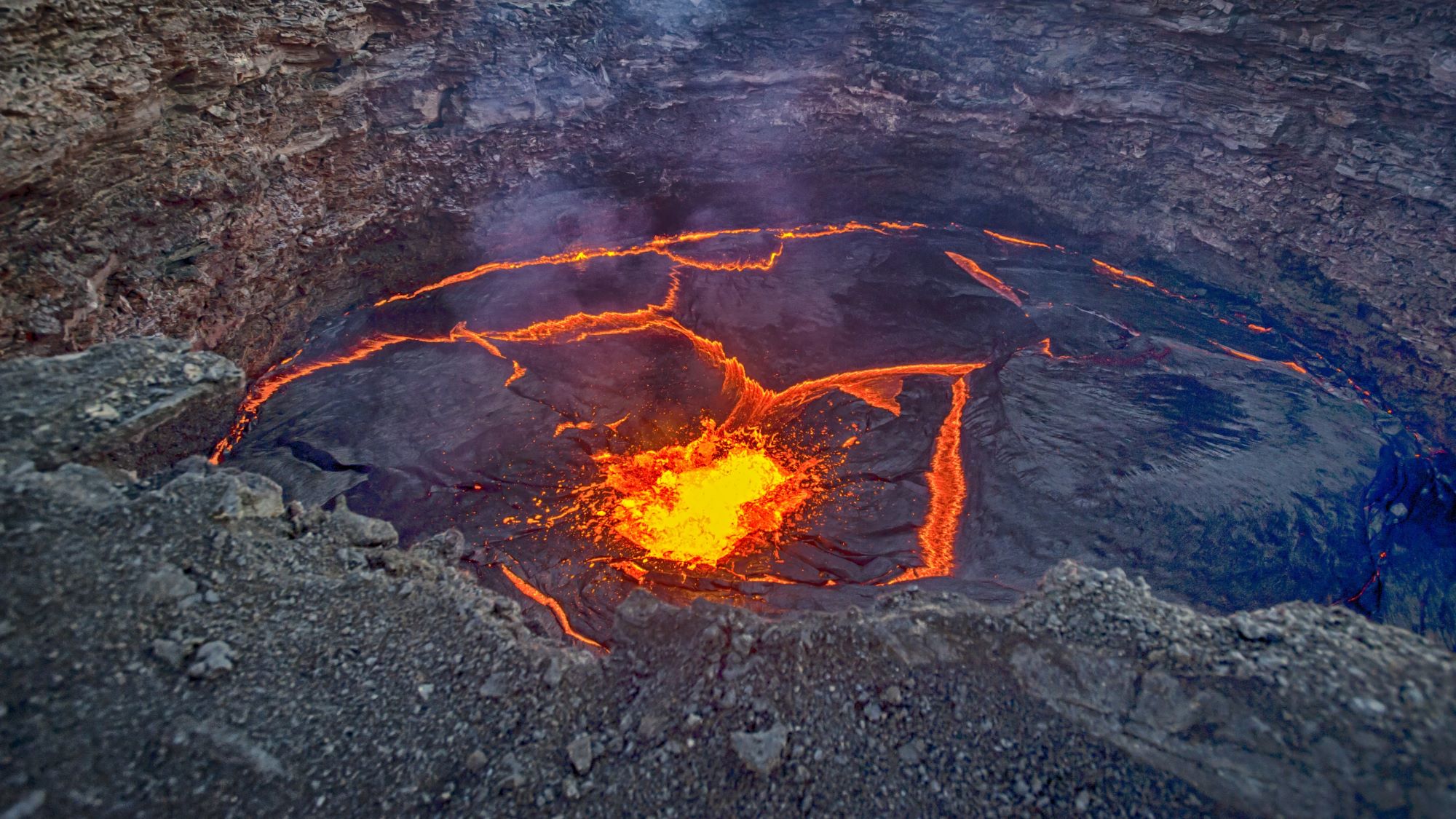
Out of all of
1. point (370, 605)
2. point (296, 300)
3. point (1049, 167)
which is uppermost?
point (1049, 167)

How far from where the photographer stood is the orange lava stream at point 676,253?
13.1m

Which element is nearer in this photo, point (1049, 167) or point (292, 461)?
point (292, 461)

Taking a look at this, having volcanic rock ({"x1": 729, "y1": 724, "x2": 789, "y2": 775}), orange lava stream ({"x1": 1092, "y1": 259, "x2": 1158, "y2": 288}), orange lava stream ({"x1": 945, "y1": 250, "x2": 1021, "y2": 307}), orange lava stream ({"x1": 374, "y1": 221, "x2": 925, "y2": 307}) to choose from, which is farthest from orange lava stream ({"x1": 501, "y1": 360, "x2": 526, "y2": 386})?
orange lava stream ({"x1": 1092, "y1": 259, "x2": 1158, "y2": 288})

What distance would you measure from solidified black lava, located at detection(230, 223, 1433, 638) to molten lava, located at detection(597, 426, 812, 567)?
283 mm

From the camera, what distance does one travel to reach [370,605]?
521 centimetres

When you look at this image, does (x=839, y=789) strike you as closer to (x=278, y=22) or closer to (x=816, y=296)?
(x=816, y=296)

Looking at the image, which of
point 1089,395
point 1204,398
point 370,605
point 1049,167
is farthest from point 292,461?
point 1049,167

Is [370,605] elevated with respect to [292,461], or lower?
elevated

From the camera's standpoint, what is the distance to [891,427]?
989 cm

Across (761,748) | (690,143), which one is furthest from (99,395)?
(690,143)

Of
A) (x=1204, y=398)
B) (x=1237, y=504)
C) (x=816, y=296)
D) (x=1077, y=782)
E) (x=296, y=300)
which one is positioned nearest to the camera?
(x=1077, y=782)

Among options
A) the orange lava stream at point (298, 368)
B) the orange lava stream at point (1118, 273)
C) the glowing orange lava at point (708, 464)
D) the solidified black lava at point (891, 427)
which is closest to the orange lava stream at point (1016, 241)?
the solidified black lava at point (891, 427)

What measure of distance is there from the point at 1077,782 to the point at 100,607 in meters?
5.80

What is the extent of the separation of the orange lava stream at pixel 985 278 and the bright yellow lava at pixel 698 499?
19.3 ft
